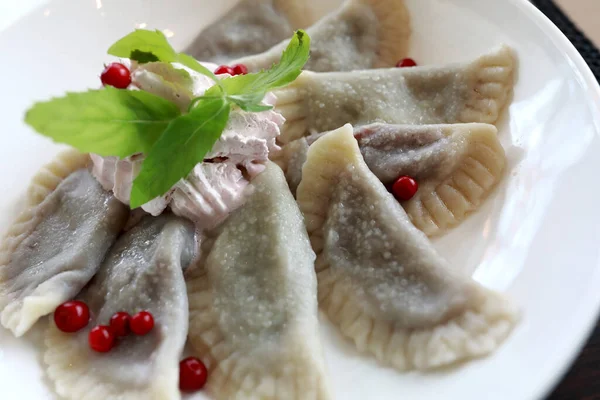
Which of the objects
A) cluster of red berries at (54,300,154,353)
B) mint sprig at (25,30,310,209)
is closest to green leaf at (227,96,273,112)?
mint sprig at (25,30,310,209)

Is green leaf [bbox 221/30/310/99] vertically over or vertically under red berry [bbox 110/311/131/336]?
over

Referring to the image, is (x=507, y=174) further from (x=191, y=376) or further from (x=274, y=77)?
(x=191, y=376)

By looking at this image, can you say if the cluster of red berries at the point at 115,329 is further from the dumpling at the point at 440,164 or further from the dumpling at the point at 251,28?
the dumpling at the point at 251,28

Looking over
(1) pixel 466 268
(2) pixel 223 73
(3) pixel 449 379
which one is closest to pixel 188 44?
(2) pixel 223 73

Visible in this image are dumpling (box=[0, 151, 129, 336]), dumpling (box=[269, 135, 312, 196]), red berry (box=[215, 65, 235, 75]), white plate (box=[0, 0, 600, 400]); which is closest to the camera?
white plate (box=[0, 0, 600, 400])

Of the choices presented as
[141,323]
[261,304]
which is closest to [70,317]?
[141,323]

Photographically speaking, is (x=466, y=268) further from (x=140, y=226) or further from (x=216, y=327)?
(x=140, y=226)

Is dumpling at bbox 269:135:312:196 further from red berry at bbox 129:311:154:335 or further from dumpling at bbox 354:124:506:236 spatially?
red berry at bbox 129:311:154:335
